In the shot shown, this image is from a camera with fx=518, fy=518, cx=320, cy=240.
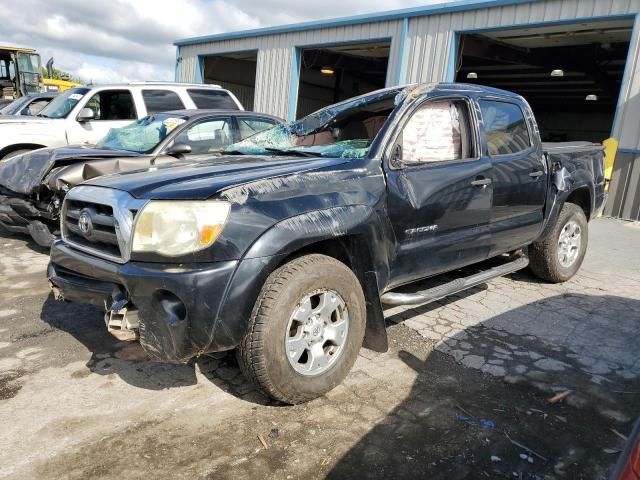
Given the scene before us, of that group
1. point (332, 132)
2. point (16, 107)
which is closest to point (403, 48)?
point (16, 107)

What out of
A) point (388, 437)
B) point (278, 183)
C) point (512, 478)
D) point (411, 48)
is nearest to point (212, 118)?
point (278, 183)

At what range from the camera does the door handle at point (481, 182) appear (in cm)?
377

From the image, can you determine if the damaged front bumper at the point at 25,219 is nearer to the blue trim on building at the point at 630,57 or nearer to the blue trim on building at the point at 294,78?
the blue trim on building at the point at 630,57

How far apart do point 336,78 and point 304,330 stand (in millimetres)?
21804

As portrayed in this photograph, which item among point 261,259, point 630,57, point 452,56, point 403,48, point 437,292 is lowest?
point 437,292

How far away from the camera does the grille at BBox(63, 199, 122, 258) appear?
9.00ft

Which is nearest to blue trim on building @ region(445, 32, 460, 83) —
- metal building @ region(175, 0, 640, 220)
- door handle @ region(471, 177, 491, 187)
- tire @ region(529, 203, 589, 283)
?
metal building @ region(175, 0, 640, 220)

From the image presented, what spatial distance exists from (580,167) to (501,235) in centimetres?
163

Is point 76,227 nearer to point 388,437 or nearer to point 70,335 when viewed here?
point 70,335

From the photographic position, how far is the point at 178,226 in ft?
8.24

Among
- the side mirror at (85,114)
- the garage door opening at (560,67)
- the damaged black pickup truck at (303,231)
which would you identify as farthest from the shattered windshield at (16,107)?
the garage door opening at (560,67)

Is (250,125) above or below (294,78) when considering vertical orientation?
below

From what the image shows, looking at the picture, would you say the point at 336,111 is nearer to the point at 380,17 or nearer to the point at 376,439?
the point at 376,439

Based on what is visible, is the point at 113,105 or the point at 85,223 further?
the point at 113,105
